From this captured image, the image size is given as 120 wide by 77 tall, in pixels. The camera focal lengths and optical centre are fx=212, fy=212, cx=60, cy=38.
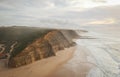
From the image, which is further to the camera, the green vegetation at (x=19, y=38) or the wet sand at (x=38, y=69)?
the green vegetation at (x=19, y=38)

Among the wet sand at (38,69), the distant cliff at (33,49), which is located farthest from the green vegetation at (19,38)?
the wet sand at (38,69)

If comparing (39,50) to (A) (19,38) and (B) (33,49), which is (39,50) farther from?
(A) (19,38)

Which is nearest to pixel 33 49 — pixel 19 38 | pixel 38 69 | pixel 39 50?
pixel 39 50

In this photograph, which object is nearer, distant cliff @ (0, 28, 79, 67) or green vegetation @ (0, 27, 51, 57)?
distant cliff @ (0, 28, 79, 67)

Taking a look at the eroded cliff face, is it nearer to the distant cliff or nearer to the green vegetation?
the distant cliff

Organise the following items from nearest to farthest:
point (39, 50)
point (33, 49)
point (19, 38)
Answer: point (33, 49) → point (39, 50) → point (19, 38)

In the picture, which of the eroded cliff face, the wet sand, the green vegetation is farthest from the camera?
the green vegetation

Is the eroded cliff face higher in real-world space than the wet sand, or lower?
higher

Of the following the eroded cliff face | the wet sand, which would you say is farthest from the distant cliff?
the wet sand

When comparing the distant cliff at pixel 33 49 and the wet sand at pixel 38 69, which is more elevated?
the distant cliff at pixel 33 49

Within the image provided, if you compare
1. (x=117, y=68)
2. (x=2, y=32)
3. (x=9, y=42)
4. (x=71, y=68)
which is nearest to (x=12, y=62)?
(x=71, y=68)

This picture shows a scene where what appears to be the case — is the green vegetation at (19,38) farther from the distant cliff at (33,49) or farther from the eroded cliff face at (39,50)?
the eroded cliff face at (39,50)

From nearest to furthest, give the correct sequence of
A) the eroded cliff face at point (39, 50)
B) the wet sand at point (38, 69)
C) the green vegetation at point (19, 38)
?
the wet sand at point (38, 69) < the eroded cliff face at point (39, 50) < the green vegetation at point (19, 38)
